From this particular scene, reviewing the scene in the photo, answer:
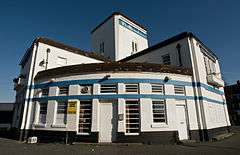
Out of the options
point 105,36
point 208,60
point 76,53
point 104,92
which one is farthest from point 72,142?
point 105,36

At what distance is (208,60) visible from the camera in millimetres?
17609

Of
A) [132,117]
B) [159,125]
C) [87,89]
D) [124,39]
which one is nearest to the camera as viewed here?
[159,125]

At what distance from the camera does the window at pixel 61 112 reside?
40.0 ft

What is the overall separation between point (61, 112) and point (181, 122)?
8.47 meters

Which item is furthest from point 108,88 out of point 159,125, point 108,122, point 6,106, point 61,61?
point 6,106

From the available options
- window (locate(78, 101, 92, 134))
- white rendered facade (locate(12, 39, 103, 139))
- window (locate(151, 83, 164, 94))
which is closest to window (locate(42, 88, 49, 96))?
white rendered facade (locate(12, 39, 103, 139))

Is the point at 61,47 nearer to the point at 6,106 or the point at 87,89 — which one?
the point at 87,89

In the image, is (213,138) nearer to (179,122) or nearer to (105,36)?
(179,122)

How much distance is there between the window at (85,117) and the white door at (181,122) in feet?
20.0

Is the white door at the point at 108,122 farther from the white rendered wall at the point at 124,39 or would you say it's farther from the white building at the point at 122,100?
the white rendered wall at the point at 124,39

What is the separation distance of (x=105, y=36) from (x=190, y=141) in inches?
738

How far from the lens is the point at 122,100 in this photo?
1171cm

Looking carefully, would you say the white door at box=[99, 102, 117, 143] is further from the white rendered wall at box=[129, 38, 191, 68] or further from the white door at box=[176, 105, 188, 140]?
the white rendered wall at box=[129, 38, 191, 68]

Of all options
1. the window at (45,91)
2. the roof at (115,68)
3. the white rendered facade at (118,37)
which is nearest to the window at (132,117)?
the roof at (115,68)
